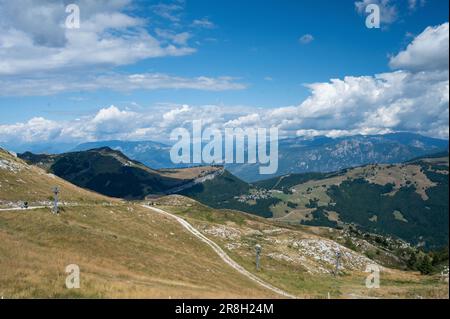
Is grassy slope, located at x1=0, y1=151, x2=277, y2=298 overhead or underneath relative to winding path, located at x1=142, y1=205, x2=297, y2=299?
overhead

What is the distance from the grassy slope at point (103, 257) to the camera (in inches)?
1375

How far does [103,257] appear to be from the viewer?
178 feet

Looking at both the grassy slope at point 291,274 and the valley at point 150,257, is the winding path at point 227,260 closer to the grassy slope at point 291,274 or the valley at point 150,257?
the valley at point 150,257

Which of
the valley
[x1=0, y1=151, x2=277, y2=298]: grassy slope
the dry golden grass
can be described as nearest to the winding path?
the valley

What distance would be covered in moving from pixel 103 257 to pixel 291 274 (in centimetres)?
4205

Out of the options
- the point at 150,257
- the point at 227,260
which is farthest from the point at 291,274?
the point at 150,257

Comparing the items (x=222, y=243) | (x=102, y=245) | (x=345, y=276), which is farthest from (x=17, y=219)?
(x=345, y=276)

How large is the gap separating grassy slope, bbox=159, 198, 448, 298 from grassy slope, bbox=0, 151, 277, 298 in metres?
9.09

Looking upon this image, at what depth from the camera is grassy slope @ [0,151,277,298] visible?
115 ft

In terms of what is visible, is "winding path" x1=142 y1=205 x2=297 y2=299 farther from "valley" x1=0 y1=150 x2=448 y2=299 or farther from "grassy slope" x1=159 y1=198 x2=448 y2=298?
"grassy slope" x1=159 y1=198 x2=448 y2=298

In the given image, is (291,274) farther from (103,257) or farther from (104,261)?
(104,261)

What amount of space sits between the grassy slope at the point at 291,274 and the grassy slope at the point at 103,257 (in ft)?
29.8
